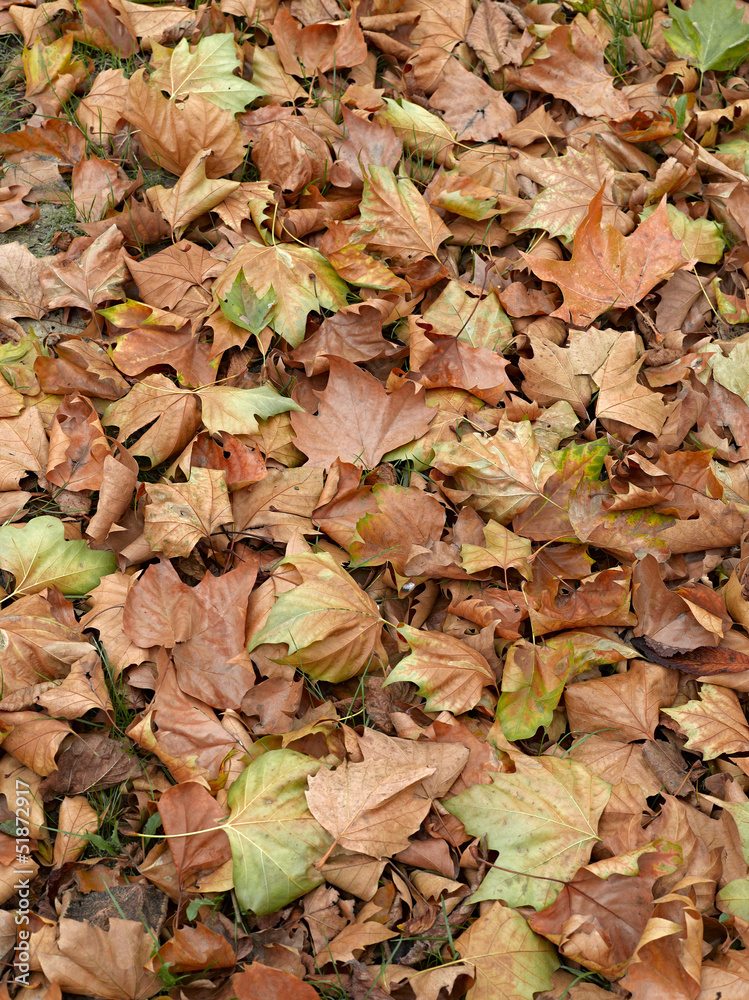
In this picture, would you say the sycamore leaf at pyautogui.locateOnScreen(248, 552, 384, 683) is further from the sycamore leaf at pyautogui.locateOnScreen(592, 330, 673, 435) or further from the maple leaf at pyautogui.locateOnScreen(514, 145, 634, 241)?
the maple leaf at pyautogui.locateOnScreen(514, 145, 634, 241)

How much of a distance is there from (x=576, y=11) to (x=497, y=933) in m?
2.93

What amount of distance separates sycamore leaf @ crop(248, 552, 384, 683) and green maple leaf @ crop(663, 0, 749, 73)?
219cm

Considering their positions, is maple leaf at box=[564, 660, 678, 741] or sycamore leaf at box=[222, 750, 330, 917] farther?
maple leaf at box=[564, 660, 678, 741]

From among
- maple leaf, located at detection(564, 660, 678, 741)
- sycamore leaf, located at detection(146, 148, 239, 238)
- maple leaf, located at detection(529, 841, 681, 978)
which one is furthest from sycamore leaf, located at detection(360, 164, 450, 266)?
maple leaf, located at detection(529, 841, 681, 978)

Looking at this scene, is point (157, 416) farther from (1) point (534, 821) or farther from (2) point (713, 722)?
(2) point (713, 722)

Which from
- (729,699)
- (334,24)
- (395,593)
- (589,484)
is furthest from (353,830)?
(334,24)

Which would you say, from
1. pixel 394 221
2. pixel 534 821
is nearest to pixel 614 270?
pixel 394 221

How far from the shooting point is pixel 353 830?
4.67 ft

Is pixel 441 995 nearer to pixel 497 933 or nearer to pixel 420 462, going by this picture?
pixel 497 933

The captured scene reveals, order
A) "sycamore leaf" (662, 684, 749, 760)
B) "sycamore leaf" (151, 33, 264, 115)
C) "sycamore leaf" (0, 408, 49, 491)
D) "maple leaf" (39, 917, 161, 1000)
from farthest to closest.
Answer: "sycamore leaf" (151, 33, 264, 115) → "sycamore leaf" (0, 408, 49, 491) → "sycamore leaf" (662, 684, 749, 760) → "maple leaf" (39, 917, 161, 1000)

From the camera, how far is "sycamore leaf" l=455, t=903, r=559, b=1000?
1.32 metres

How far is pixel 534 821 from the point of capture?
1.46m

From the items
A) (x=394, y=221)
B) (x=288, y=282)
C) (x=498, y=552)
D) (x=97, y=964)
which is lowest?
(x=97, y=964)

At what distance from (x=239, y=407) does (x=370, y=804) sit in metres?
1.02
